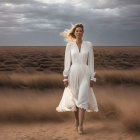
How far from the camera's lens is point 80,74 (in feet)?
16.3

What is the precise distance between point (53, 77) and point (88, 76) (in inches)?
322

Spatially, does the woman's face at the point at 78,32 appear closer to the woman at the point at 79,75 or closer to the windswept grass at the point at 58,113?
the woman at the point at 79,75

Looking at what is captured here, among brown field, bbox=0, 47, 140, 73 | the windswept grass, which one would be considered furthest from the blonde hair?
brown field, bbox=0, 47, 140, 73

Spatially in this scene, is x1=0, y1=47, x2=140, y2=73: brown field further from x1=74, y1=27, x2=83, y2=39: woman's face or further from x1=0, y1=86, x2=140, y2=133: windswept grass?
x1=74, y1=27, x2=83, y2=39: woman's face

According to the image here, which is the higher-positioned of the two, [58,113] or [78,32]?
[78,32]

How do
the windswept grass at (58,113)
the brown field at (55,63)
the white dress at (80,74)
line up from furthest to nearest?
the brown field at (55,63)
the windswept grass at (58,113)
the white dress at (80,74)

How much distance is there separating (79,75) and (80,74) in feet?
0.09

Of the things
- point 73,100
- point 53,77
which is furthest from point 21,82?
point 73,100

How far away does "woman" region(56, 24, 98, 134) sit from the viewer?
16.3 feet

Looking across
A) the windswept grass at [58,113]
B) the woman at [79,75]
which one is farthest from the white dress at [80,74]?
the windswept grass at [58,113]

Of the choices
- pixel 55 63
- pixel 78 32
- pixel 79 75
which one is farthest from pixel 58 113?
pixel 55 63

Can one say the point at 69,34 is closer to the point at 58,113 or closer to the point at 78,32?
the point at 78,32

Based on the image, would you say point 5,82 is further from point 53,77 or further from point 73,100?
point 73,100

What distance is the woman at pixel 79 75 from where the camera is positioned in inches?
195
